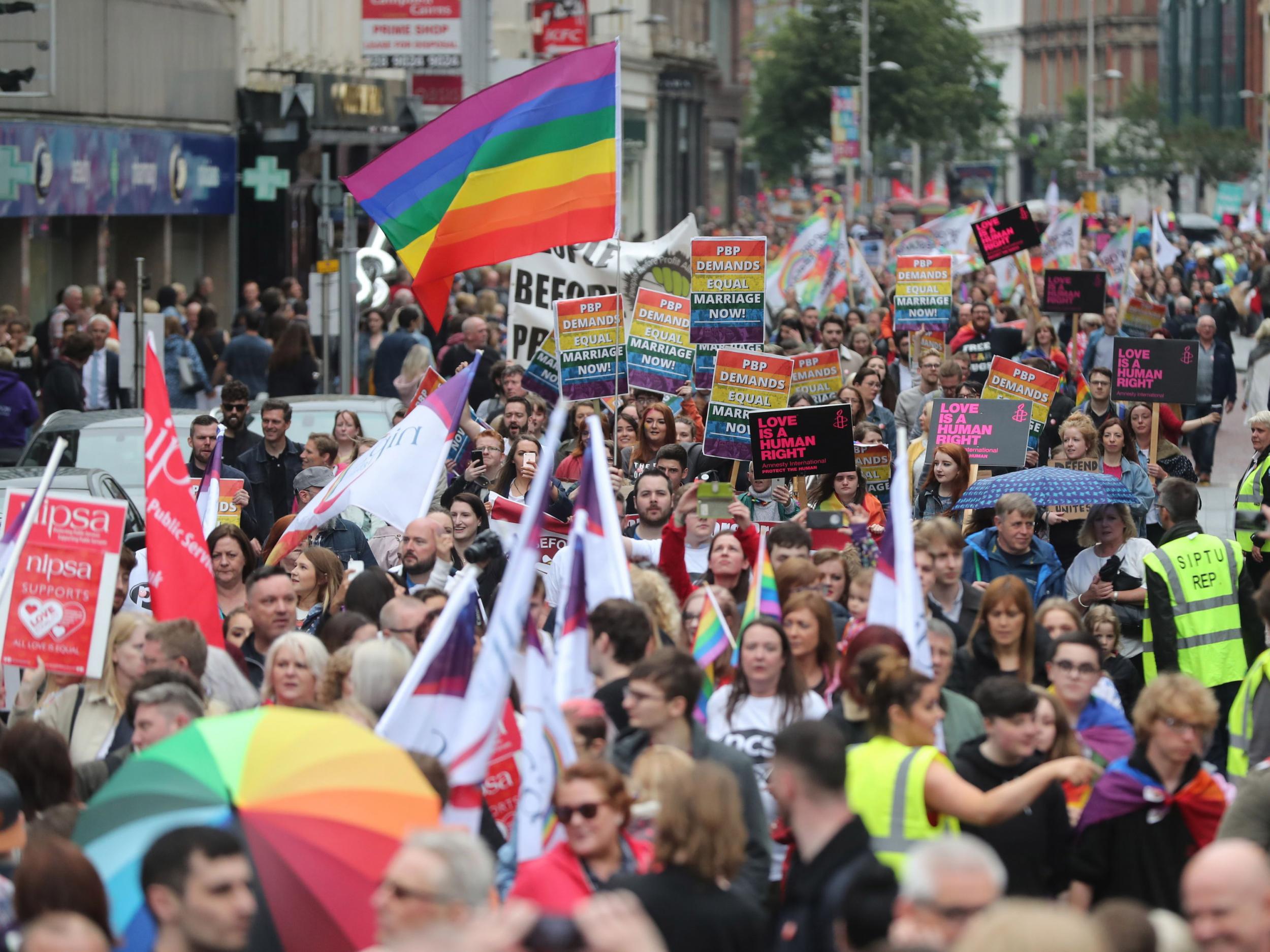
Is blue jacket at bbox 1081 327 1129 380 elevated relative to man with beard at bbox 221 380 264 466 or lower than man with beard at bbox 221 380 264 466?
elevated

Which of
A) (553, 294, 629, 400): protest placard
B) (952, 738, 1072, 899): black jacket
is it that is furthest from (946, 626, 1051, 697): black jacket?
(553, 294, 629, 400): protest placard

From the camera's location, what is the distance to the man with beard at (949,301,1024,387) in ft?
→ 59.4

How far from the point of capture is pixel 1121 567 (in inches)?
390

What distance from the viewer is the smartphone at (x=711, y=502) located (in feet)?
33.3

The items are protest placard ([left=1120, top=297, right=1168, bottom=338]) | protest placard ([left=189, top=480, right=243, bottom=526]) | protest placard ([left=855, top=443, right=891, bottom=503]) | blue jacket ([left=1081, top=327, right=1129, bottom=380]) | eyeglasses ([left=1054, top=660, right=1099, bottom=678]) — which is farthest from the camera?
protest placard ([left=1120, top=297, right=1168, bottom=338])

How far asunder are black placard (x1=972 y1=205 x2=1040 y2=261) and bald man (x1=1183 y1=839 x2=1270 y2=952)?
16345 millimetres

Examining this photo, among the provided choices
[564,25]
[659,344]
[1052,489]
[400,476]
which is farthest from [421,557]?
[564,25]

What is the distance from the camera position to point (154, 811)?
5109mm

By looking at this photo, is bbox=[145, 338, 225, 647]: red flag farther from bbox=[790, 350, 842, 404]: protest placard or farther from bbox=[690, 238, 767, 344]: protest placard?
bbox=[790, 350, 842, 404]: protest placard

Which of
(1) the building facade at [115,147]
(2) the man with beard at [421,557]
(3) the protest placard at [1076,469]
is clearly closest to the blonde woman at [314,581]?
(2) the man with beard at [421,557]

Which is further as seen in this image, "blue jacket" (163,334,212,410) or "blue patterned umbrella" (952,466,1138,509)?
"blue jacket" (163,334,212,410)

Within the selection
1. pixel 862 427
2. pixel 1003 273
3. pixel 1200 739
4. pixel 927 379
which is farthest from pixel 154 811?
pixel 1003 273

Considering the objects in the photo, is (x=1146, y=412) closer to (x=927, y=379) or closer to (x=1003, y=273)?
(x=927, y=379)

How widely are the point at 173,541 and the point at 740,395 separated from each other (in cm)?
503
